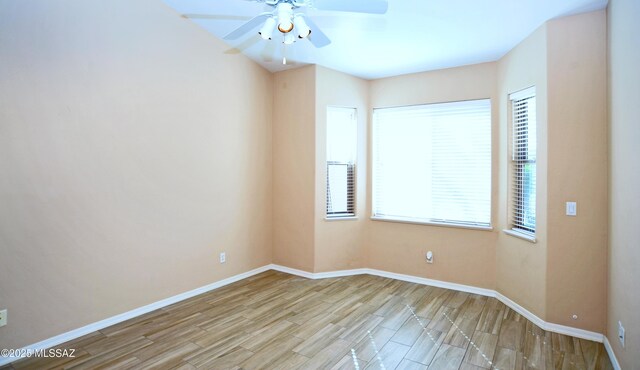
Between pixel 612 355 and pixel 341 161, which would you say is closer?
pixel 612 355

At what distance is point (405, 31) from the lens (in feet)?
10.5

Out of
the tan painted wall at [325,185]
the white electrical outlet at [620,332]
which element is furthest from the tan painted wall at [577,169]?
the tan painted wall at [325,185]

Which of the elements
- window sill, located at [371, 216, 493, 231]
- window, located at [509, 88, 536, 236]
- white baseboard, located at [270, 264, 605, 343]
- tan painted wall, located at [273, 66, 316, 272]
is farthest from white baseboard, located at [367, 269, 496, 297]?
tan painted wall, located at [273, 66, 316, 272]

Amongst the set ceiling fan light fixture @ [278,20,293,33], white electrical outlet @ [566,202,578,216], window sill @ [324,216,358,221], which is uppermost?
ceiling fan light fixture @ [278,20,293,33]

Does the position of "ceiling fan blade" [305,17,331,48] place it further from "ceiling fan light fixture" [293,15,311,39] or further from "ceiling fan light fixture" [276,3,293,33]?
"ceiling fan light fixture" [276,3,293,33]

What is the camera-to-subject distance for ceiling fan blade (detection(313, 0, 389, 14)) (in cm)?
209

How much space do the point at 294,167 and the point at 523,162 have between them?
8.67 ft

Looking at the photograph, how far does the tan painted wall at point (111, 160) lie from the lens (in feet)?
7.97

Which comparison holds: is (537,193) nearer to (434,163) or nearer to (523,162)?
(523,162)

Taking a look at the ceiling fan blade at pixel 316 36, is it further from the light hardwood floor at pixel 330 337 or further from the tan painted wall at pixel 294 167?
the light hardwood floor at pixel 330 337

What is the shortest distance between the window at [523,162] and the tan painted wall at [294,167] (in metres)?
2.26

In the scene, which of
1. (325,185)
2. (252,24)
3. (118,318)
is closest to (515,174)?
(325,185)

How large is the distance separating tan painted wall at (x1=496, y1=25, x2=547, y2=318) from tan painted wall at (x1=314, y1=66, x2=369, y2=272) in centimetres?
164

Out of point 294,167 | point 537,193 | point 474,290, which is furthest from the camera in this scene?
point 294,167
